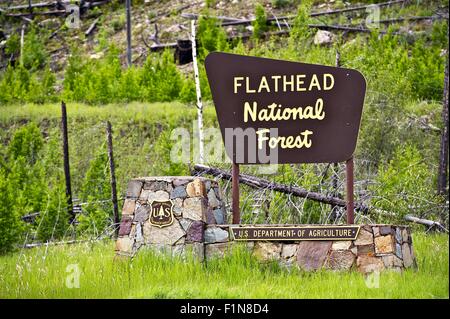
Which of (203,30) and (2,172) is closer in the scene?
(2,172)

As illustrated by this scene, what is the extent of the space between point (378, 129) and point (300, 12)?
7.04m

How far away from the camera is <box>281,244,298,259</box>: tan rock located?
10547 millimetres

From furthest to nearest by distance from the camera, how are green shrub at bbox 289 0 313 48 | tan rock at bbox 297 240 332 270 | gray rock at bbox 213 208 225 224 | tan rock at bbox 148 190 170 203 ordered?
green shrub at bbox 289 0 313 48 → gray rock at bbox 213 208 225 224 → tan rock at bbox 148 190 170 203 → tan rock at bbox 297 240 332 270

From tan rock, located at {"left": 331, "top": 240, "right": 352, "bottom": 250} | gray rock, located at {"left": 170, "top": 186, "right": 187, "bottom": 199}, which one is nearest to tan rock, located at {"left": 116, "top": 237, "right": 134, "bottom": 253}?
gray rock, located at {"left": 170, "top": 186, "right": 187, "bottom": 199}

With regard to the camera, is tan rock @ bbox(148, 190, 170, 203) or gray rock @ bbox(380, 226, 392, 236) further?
tan rock @ bbox(148, 190, 170, 203)

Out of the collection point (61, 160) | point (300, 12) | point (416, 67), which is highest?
point (300, 12)

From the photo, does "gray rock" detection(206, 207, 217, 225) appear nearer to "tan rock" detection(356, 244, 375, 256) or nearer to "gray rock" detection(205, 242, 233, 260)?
"gray rock" detection(205, 242, 233, 260)

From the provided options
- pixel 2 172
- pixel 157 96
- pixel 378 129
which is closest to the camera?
pixel 2 172

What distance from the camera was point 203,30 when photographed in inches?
1118

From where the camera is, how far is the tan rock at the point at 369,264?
1031cm

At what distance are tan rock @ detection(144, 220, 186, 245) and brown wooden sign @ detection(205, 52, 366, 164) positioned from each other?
3.84ft
